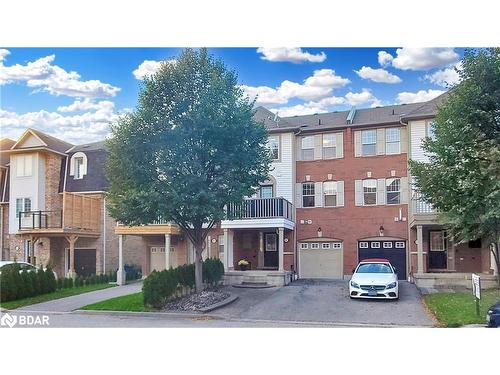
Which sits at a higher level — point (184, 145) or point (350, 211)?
point (184, 145)

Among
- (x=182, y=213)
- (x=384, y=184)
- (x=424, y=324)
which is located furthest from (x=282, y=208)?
(x=424, y=324)

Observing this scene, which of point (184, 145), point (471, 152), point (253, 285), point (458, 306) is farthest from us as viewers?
point (253, 285)

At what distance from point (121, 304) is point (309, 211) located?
8.38m

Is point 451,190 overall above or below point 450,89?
below

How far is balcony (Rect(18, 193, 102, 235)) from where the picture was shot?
617 inches

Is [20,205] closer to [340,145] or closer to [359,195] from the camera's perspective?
[340,145]

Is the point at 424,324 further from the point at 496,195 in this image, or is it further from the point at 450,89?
the point at 450,89

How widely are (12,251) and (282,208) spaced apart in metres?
8.68

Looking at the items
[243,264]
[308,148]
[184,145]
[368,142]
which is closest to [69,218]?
[243,264]

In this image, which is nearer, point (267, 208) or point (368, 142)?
point (267, 208)

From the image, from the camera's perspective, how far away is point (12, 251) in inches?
587

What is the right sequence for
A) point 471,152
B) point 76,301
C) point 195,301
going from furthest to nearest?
1. point 76,301
2. point 195,301
3. point 471,152

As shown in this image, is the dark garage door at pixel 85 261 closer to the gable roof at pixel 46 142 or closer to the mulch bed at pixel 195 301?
the gable roof at pixel 46 142

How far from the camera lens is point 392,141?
17953mm
